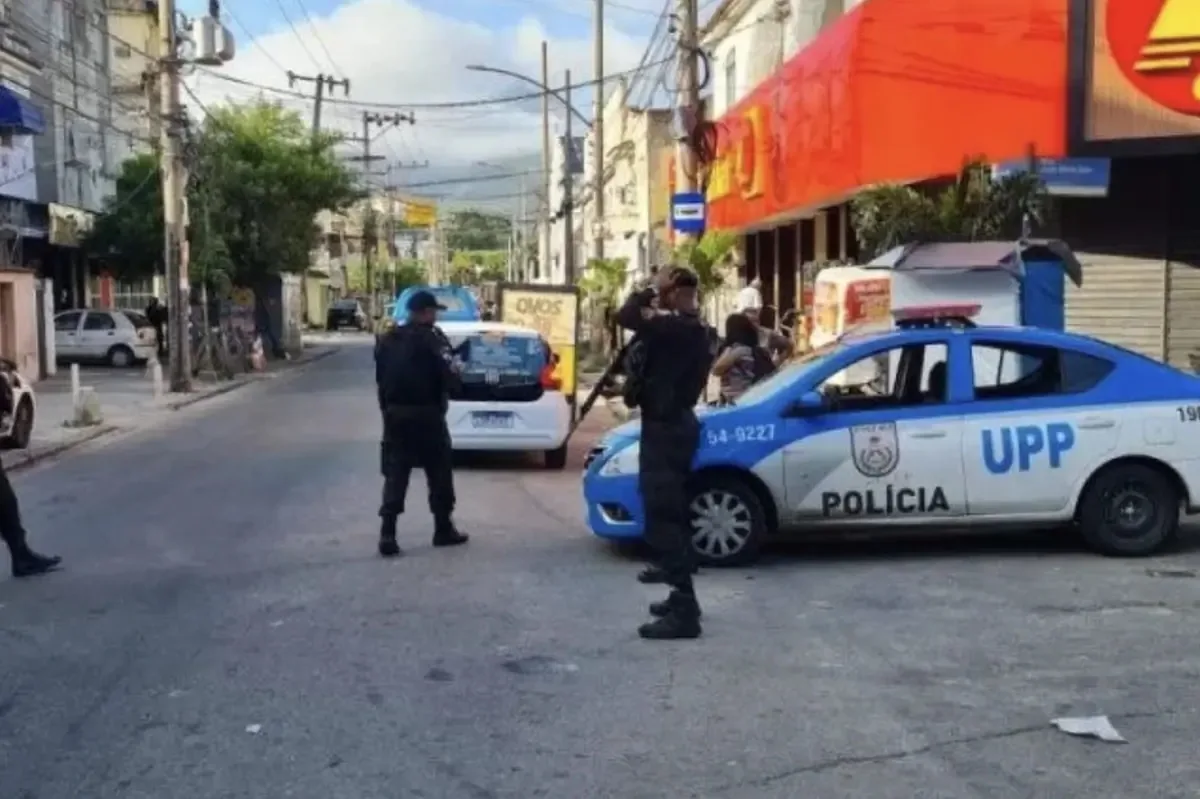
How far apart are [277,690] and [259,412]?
61.7 ft

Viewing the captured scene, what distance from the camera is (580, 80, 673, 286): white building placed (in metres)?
47.1

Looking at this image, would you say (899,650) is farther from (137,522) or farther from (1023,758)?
(137,522)

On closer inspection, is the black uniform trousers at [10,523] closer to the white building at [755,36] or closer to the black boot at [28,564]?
the black boot at [28,564]

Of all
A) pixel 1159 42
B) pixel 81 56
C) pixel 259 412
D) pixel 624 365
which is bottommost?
pixel 259 412

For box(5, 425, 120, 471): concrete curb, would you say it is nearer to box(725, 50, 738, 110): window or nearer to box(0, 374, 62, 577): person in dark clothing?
box(0, 374, 62, 577): person in dark clothing

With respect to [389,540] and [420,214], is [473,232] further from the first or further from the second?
[389,540]

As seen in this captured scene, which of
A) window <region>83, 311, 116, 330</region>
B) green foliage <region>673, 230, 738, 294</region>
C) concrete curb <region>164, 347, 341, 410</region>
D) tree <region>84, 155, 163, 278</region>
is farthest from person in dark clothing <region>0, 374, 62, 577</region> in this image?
tree <region>84, 155, 163, 278</region>

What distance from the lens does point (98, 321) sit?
4075 centimetres

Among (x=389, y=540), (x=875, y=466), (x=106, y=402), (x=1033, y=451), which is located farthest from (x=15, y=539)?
(x=106, y=402)

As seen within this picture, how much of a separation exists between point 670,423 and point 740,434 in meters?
1.90

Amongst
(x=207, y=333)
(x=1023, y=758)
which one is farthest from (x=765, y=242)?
(x=1023, y=758)

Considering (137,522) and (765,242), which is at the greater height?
(765,242)

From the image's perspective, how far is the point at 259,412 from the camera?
25.2 m

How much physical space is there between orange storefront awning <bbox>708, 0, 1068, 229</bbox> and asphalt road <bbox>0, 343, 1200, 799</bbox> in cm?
798
